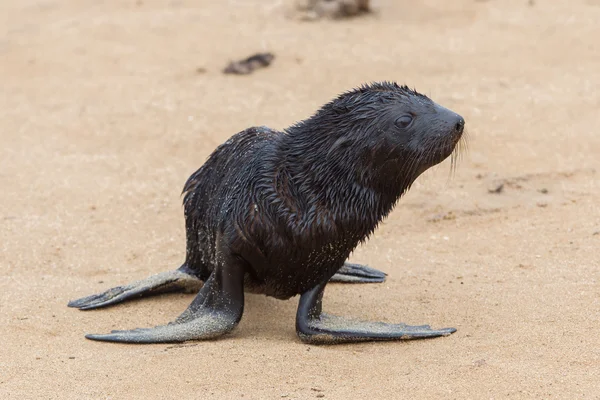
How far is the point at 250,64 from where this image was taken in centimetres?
935

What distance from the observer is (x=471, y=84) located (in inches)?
345

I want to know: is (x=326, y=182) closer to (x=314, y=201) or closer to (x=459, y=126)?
(x=314, y=201)

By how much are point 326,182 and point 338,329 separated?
2.52ft

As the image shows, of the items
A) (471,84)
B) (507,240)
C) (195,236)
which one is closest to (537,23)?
(471,84)

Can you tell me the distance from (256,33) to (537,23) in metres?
3.16

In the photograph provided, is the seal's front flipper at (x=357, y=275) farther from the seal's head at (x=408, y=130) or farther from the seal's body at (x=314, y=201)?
the seal's head at (x=408, y=130)

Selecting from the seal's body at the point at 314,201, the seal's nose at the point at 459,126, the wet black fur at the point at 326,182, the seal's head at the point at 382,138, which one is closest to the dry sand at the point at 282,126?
the seal's body at the point at 314,201

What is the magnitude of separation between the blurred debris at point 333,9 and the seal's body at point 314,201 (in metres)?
6.01

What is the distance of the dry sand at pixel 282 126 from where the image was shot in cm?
425

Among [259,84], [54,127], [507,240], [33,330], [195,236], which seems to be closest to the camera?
[33,330]

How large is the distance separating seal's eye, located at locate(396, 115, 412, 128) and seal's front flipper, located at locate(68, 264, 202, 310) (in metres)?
1.68

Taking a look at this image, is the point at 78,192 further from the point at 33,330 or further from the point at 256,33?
the point at 256,33

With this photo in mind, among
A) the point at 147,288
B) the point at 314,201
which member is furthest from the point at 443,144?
the point at 147,288

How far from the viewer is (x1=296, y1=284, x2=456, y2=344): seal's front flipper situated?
4.62m
